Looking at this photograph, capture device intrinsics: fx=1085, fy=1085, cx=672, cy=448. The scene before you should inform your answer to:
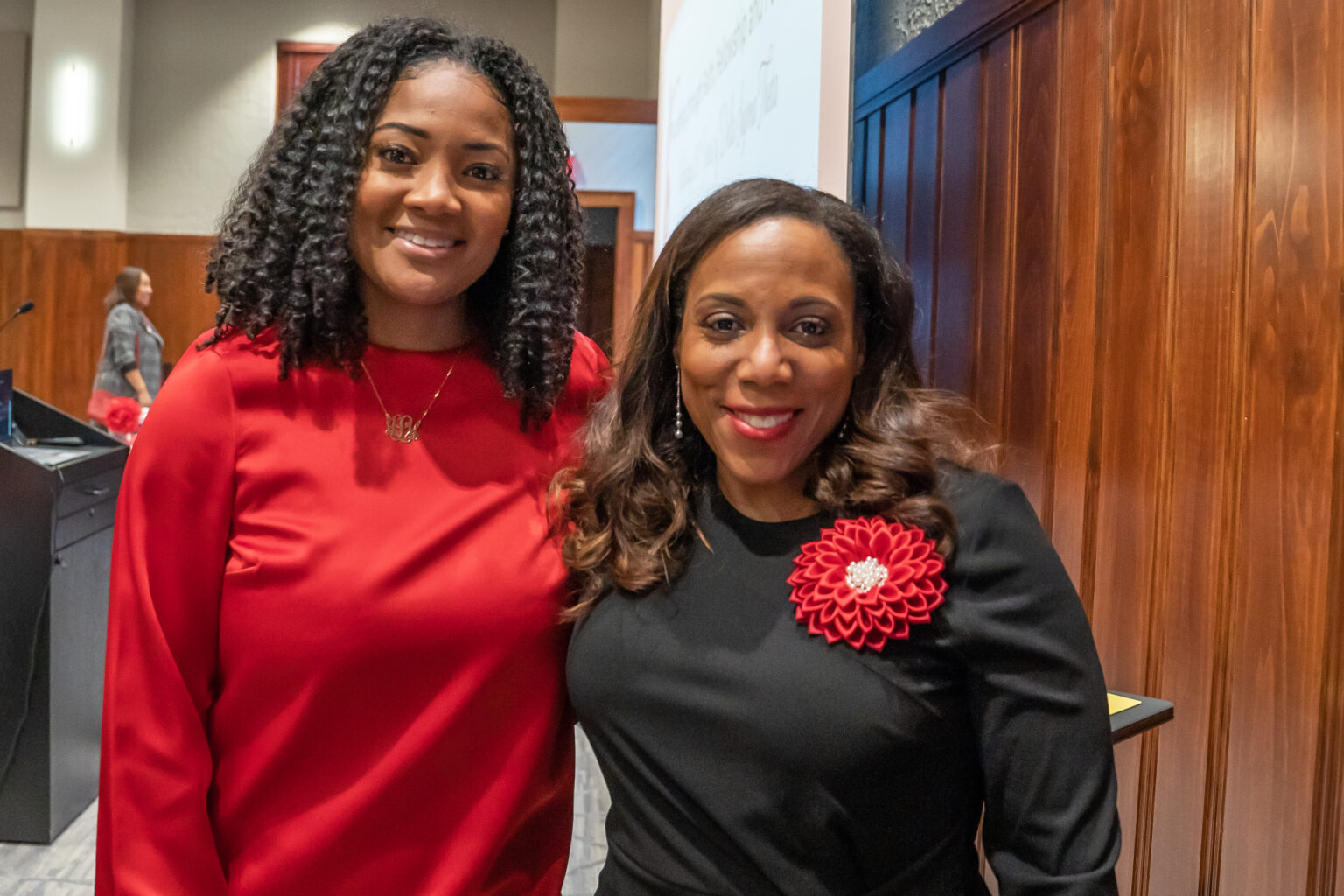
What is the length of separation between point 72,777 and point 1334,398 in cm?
305

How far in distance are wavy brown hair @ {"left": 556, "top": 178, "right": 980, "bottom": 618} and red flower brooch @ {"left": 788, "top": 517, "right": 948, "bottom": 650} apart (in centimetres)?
3

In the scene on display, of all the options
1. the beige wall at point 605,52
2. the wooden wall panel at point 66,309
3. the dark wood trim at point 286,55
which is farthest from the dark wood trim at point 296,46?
the beige wall at point 605,52

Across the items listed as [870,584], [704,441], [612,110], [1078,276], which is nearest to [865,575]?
[870,584]

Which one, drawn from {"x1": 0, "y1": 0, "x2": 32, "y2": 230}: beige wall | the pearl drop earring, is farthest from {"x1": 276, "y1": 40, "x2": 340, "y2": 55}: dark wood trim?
the pearl drop earring

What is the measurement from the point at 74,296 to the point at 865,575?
8.55 metres

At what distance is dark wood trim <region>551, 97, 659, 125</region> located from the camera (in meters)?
5.89

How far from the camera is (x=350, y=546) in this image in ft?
3.94

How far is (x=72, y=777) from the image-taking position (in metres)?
2.92

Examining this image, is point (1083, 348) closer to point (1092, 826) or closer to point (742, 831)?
point (1092, 826)

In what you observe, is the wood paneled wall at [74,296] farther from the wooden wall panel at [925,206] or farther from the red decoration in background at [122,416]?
the wooden wall panel at [925,206]

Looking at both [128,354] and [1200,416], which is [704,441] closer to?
[1200,416]

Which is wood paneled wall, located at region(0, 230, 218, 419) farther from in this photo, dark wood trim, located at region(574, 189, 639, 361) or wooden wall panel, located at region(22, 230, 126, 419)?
dark wood trim, located at region(574, 189, 639, 361)

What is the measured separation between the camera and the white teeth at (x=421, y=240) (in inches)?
48.6

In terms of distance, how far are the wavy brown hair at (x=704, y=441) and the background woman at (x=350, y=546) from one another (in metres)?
0.08
